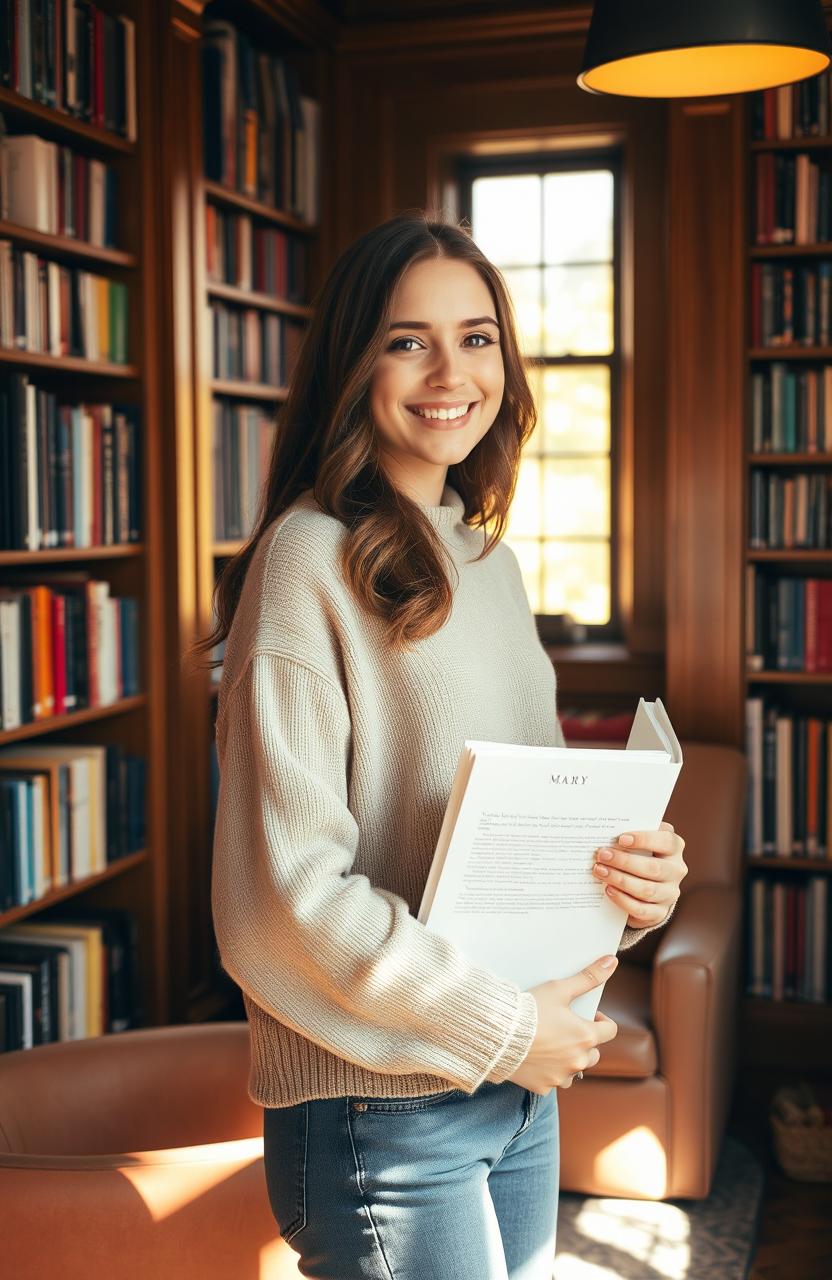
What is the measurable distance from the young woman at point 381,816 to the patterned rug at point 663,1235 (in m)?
1.40

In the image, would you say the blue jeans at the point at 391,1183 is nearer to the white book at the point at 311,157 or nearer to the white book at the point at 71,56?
the white book at the point at 71,56

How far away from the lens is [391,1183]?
1.22m

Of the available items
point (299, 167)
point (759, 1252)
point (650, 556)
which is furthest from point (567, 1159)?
point (299, 167)

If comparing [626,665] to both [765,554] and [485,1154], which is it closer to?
[765,554]

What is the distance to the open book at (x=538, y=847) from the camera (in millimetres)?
1219

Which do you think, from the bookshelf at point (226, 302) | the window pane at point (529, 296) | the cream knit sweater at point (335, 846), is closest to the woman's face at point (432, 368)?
the cream knit sweater at point (335, 846)

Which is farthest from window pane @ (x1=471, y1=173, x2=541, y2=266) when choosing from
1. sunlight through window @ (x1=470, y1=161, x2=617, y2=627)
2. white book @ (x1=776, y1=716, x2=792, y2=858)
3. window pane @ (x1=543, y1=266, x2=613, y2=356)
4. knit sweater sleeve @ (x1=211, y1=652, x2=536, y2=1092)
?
knit sweater sleeve @ (x1=211, y1=652, x2=536, y2=1092)

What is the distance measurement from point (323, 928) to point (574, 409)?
3.26m

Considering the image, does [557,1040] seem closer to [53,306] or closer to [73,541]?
[73,541]

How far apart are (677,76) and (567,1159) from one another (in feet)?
7.17

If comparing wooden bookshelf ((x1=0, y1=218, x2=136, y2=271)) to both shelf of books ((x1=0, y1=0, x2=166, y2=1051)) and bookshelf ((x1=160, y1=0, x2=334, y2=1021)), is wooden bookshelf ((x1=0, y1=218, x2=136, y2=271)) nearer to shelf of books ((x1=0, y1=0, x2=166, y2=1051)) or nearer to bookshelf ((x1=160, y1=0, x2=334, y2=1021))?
shelf of books ((x1=0, y1=0, x2=166, y2=1051))

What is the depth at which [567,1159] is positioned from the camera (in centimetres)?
299

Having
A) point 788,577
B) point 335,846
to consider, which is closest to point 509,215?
point 788,577

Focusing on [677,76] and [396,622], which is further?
[677,76]
